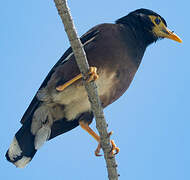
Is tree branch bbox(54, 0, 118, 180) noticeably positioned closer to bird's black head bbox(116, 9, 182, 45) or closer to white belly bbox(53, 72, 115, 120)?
white belly bbox(53, 72, 115, 120)

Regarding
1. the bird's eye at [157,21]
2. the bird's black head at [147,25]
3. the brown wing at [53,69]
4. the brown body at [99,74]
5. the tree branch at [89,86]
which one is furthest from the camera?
the bird's eye at [157,21]

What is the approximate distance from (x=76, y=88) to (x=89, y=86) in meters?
1.01

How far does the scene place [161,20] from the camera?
5.47m

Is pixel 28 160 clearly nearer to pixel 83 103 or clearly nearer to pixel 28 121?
pixel 28 121

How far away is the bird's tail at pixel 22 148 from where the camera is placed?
15.8ft

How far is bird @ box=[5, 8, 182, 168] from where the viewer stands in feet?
14.9

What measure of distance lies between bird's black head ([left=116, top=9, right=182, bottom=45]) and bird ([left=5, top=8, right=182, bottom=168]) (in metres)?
0.17

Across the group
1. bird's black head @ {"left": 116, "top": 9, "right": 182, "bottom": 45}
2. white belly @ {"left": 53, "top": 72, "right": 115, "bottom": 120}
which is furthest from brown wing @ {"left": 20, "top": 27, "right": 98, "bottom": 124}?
bird's black head @ {"left": 116, "top": 9, "right": 182, "bottom": 45}

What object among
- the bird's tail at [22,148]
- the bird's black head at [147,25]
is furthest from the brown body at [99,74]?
the bird's black head at [147,25]

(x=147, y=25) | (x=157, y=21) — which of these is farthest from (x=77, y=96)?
(x=157, y=21)

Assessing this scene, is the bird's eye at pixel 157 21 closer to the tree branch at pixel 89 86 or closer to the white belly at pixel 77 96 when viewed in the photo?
the white belly at pixel 77 96

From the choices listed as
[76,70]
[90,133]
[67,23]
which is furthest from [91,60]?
[67,23]

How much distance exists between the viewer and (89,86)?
3.58m

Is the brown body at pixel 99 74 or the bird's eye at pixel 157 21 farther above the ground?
the bird's eye at pixel 157 21
